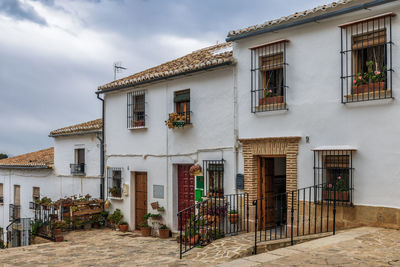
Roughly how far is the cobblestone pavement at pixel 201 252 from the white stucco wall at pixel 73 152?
9.97ft

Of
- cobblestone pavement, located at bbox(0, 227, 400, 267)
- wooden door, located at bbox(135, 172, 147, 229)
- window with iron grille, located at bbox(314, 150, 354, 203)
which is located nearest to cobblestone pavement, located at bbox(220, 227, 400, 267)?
cobblestone pavement, located at bbox(0, 227, 400, 267)

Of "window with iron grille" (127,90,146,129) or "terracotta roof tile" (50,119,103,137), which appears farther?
"terracotta roof tile" (50,119,103,137)

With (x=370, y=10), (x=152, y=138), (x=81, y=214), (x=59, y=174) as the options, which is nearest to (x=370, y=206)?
(x=370, y=10)

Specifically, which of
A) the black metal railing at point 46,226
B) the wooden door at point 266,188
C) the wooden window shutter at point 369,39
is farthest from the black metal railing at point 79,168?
the wooden window shutter at point 369,39

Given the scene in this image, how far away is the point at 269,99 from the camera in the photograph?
1008 centimetres

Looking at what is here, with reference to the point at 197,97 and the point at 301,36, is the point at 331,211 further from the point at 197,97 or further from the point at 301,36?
the point at 197,97

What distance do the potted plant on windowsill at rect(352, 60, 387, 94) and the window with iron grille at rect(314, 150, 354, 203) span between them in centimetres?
132

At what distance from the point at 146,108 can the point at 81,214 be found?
14.3 feet

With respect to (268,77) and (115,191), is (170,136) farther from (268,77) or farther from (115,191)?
(268,77)

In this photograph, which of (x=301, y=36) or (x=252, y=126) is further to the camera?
(x=252, y=126)

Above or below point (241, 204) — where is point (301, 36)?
above

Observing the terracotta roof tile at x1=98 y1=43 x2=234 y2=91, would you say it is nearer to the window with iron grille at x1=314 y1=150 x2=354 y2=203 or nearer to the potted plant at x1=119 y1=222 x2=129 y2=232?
the window with iron grille at x1=314 y1=150 x2=354 y2=203

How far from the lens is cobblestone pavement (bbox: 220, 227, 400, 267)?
19.1ft

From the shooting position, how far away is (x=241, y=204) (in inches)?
407
